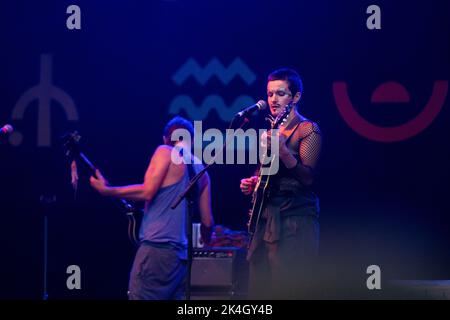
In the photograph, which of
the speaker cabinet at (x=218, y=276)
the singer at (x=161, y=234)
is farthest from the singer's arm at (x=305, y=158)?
the speaker cabinet at (x=218, y=276)

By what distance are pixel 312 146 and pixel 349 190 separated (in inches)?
85.0

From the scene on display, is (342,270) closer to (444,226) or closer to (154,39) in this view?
(444,226)

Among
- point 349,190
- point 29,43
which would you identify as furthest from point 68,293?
point 349,190

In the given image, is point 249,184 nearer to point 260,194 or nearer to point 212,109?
point 260,194

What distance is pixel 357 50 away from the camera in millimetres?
5945

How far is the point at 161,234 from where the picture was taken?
4598 millimetres

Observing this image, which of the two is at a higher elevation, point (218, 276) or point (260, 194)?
point (260, 194)

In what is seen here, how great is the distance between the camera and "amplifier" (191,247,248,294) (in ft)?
17.4

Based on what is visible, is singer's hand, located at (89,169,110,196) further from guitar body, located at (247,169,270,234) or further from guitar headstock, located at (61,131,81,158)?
guitar body, located at (247,169,270,234)

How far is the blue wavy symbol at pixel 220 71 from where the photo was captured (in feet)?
19.9

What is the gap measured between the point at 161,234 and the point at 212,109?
5.89 ft

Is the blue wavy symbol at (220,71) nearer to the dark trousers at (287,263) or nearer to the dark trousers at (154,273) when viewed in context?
the dark trousers at (154,273)

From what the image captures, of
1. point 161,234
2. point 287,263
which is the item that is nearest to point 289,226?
point 287,263

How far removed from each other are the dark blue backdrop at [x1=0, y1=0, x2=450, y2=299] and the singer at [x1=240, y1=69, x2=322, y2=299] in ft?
6.84
